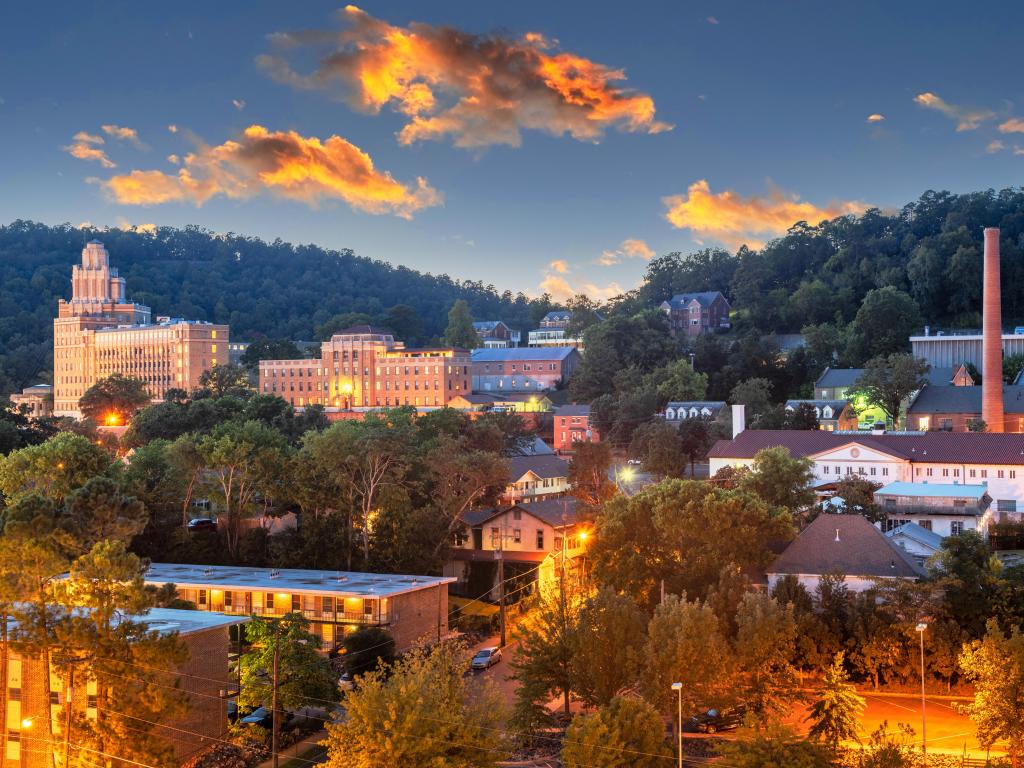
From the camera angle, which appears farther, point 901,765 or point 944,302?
point 944,302

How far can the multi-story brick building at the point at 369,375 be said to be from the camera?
12456 centimetres

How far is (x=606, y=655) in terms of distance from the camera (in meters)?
34.6

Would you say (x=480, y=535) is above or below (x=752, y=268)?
below

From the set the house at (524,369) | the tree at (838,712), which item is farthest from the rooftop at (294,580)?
the house at (524,369)

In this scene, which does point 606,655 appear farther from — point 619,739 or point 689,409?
point 689,409

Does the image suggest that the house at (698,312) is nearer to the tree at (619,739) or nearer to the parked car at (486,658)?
the parked car at (486,658)

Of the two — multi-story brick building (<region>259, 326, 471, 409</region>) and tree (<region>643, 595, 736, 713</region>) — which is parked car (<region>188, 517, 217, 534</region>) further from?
multi-story brick building (<region>259, 326, 471, 409</region>)

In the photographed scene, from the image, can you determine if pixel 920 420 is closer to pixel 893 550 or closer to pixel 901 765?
pixel 893 550

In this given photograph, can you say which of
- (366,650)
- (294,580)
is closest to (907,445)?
(294,580)

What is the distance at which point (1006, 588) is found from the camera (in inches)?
1558

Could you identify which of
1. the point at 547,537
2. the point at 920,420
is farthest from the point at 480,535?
the point at 920,420

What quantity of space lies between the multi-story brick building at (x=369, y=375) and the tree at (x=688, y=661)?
89.9m

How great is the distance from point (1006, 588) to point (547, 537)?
85.6ft

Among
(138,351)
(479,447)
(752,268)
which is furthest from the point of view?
(138,351)
